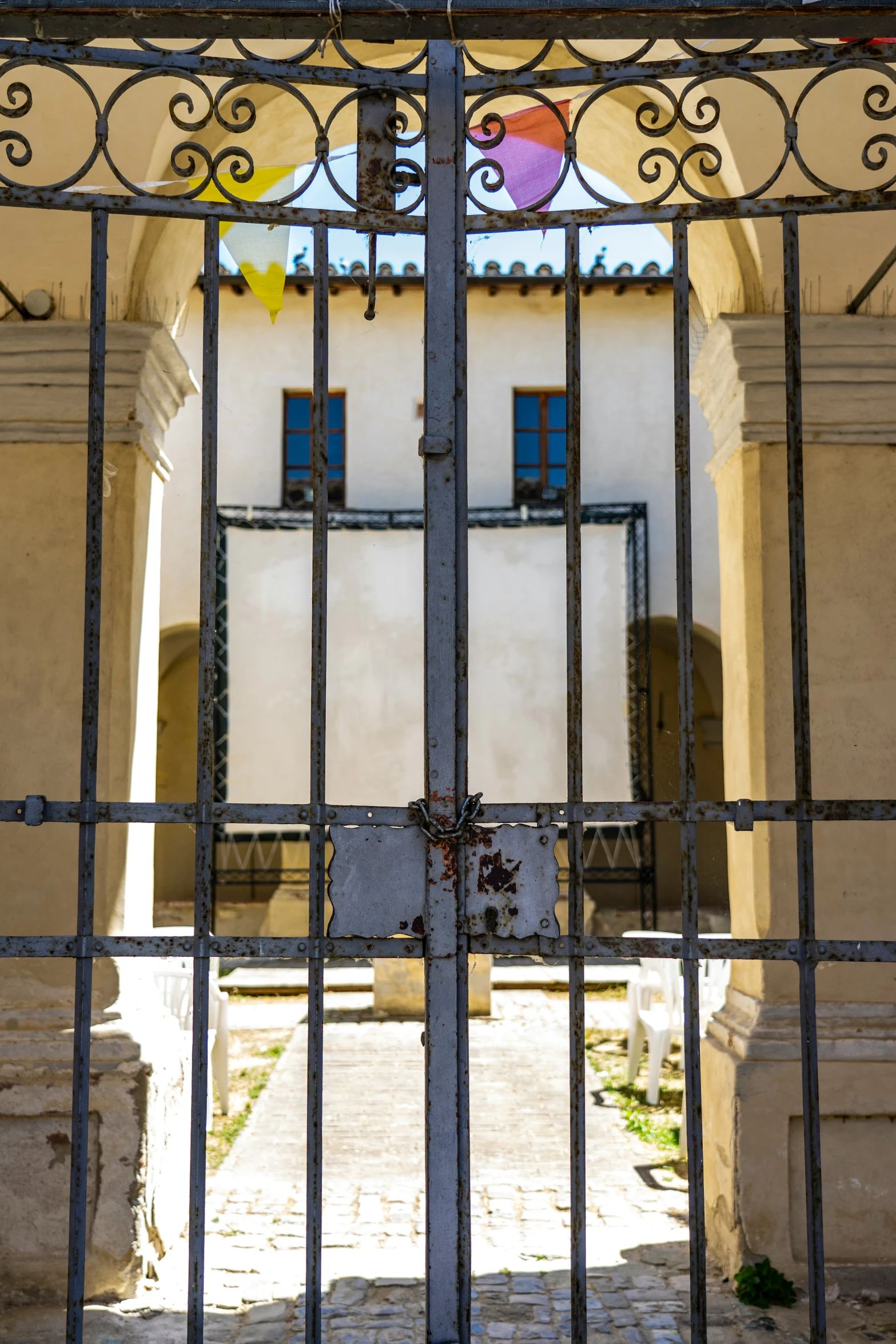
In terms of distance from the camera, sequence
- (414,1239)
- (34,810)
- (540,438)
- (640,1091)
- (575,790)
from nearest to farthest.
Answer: (34,810), (575,790), (414,1239), (640,1091), (540,438)

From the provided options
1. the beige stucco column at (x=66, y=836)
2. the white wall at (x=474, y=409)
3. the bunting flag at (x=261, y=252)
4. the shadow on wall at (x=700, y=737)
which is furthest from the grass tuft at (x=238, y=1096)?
the shadow on wall at (x=700, y=737)

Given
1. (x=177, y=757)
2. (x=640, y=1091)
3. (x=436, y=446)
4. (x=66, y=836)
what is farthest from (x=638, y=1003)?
(x=177, y=757)

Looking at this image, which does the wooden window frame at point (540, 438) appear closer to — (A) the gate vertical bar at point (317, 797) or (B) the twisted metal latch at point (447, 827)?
(A) the gate vertical bar at point (317, 797)

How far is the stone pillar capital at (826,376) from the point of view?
4160 millimetres

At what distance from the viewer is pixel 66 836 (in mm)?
4086

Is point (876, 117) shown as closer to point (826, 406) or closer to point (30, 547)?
point (826, 406)

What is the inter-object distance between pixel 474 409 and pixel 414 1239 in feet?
36.8

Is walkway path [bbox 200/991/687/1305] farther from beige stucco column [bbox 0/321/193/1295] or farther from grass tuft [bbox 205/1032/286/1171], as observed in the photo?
beige stucco column [bbox 0/321/193/1295]

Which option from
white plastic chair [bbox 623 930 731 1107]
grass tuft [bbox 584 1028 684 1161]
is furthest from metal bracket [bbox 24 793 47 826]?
white plastic chair [bbox 623 930 731 1107]

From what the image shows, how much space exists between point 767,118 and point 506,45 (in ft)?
3.53

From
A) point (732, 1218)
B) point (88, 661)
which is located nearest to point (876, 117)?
point (88, 661)

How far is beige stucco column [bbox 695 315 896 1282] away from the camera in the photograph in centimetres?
399

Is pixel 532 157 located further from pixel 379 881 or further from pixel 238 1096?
pixel 238 1096

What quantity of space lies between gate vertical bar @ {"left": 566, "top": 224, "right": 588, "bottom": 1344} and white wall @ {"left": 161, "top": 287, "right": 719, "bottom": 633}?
39.0ft
